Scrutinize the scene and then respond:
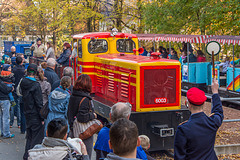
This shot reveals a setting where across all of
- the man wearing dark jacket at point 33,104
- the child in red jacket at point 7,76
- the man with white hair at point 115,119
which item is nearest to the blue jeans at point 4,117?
the child in red jacket at point 7,76

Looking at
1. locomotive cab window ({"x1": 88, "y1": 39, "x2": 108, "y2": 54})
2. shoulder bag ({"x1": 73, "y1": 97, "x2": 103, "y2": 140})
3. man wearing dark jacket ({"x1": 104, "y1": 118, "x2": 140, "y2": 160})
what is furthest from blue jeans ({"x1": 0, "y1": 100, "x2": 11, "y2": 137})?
man wearing dark jacket ({"x1": 104, "y1": 118, "x2": 140, "y2": 160})

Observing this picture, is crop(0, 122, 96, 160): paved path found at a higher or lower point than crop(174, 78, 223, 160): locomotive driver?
lower

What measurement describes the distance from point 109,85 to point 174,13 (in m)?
15.7

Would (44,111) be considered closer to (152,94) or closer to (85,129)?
(85,129)

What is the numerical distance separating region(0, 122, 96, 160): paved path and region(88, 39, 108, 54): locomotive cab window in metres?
3.60

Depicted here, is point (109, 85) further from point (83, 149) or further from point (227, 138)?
point (83, 149)

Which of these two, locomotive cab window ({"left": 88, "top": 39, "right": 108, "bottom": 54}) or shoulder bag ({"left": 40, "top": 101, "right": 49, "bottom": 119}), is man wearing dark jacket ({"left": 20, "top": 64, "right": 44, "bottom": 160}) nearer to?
shoulder bag ({"left": 40, "top": 101, "right": 49, "bottom": 119})

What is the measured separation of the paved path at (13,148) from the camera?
8.52 metres

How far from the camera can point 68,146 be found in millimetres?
4055

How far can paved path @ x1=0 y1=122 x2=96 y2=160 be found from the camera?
8.52 meters

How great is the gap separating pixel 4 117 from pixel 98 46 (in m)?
3.88

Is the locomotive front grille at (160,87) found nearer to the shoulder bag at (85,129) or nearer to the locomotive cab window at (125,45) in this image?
the shoulder bag at (85,129)

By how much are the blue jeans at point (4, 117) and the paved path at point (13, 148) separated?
207mm

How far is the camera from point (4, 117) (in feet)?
32.4
